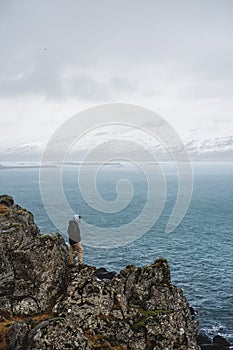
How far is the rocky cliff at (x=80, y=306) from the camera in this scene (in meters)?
23.4

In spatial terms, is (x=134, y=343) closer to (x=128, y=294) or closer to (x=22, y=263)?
(x=128, y=294)

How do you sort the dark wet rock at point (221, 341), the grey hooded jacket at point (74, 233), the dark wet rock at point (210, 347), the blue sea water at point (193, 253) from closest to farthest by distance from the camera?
the grey hooded jacket at point (74, 233) → the dark wet rock at point (210, 347) → the dark wet rock at point (221, 341) → the blue sea water at point (193, 253)

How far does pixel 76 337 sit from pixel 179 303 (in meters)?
12.2

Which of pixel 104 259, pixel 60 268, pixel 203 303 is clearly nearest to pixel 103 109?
pixel 60 268

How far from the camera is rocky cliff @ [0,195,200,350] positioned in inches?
922

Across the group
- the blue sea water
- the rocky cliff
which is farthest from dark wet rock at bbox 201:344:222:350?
the rocky cliff

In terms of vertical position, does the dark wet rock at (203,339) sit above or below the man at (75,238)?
below

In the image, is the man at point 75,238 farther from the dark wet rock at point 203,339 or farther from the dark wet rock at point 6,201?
the dark wet rock at point 6,201

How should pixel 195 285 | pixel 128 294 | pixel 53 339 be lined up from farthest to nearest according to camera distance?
pixel 195 285
pixel 128 294
pixel 53 339

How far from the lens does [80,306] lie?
2645 cm

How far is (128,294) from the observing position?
1222 inches

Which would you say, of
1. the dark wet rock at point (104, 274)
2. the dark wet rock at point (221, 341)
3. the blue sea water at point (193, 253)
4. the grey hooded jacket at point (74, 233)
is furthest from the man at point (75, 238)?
the dark wet rock at point (104, 274)

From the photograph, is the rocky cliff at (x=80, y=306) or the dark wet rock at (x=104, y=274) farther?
the dark wet rock at (x=104, y=274)

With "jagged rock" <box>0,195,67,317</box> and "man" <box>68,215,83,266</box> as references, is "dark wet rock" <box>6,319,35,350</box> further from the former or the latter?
"man" <box>68,215,83,266</box>
